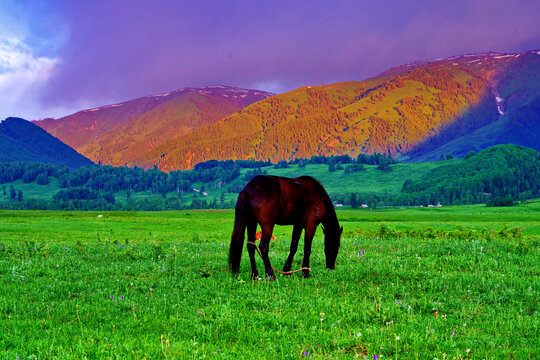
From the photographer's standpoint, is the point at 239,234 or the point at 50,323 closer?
the point at 50,323

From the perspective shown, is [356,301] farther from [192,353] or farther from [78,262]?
[78,262]

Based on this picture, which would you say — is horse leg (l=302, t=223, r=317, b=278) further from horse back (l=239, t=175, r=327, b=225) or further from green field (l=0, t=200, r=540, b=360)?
green field (l=0, t=200, r=540, b=360)

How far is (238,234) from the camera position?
12781 millimetres

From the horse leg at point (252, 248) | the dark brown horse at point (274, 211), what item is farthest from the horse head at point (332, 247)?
the horse leg at point (252, 248)

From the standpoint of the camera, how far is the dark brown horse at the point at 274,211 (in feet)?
40.8

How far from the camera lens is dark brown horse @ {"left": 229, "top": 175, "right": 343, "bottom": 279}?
1242 centimetres

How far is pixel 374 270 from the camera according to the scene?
13.4 m

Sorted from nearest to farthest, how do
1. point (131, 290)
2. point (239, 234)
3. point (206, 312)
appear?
point (206, 312), point (131, 290), point (239, 234)

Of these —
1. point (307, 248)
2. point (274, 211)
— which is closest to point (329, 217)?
point (307, 248)

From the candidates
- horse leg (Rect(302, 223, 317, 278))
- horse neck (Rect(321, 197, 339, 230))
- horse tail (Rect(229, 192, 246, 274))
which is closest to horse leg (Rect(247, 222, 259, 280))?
horse tail (Rect(229, 192, 246, 274))

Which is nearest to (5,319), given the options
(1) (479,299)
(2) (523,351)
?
(2) (523,351)

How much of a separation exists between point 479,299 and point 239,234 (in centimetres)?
704

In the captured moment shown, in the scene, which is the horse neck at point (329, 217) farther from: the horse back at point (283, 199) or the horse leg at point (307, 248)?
the horse leg at point (307, 248)

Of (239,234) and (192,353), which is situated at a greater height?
(239,234)
